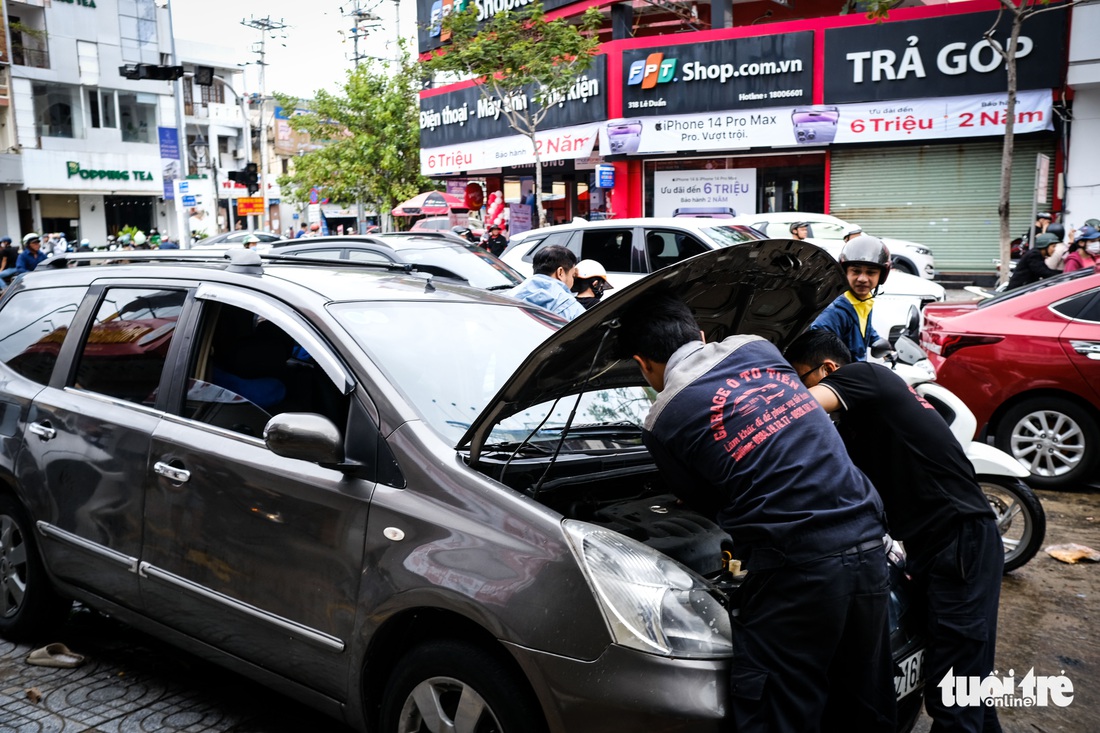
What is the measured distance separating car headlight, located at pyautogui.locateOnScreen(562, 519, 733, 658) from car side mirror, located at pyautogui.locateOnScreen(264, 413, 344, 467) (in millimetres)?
806

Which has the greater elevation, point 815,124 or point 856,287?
point 815,124

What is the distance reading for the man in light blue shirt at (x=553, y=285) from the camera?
20.0ft

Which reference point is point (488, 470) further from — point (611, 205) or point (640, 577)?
point (611, 205)

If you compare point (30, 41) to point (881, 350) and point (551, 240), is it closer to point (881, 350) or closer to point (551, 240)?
point (551, 240)

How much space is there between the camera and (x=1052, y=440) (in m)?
6.83

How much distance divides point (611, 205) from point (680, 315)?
23416mm

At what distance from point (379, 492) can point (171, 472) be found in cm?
102

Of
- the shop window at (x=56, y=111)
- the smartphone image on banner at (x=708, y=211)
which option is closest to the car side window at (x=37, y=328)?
the smartphone image on banner at (x=708, y=211)

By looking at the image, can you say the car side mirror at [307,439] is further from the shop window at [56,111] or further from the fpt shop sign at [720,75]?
the shop window at [56,111]

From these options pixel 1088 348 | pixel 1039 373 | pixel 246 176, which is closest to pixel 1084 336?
pixel 1088 348

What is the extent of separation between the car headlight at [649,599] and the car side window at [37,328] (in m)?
2.88

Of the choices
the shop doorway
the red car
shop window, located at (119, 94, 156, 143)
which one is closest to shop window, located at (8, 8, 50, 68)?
shop window, located at (119, 94, 156, 143)

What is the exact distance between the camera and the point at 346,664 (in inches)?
117

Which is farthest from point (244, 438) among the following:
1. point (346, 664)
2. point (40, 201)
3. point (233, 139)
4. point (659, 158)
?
point (233, 139)
